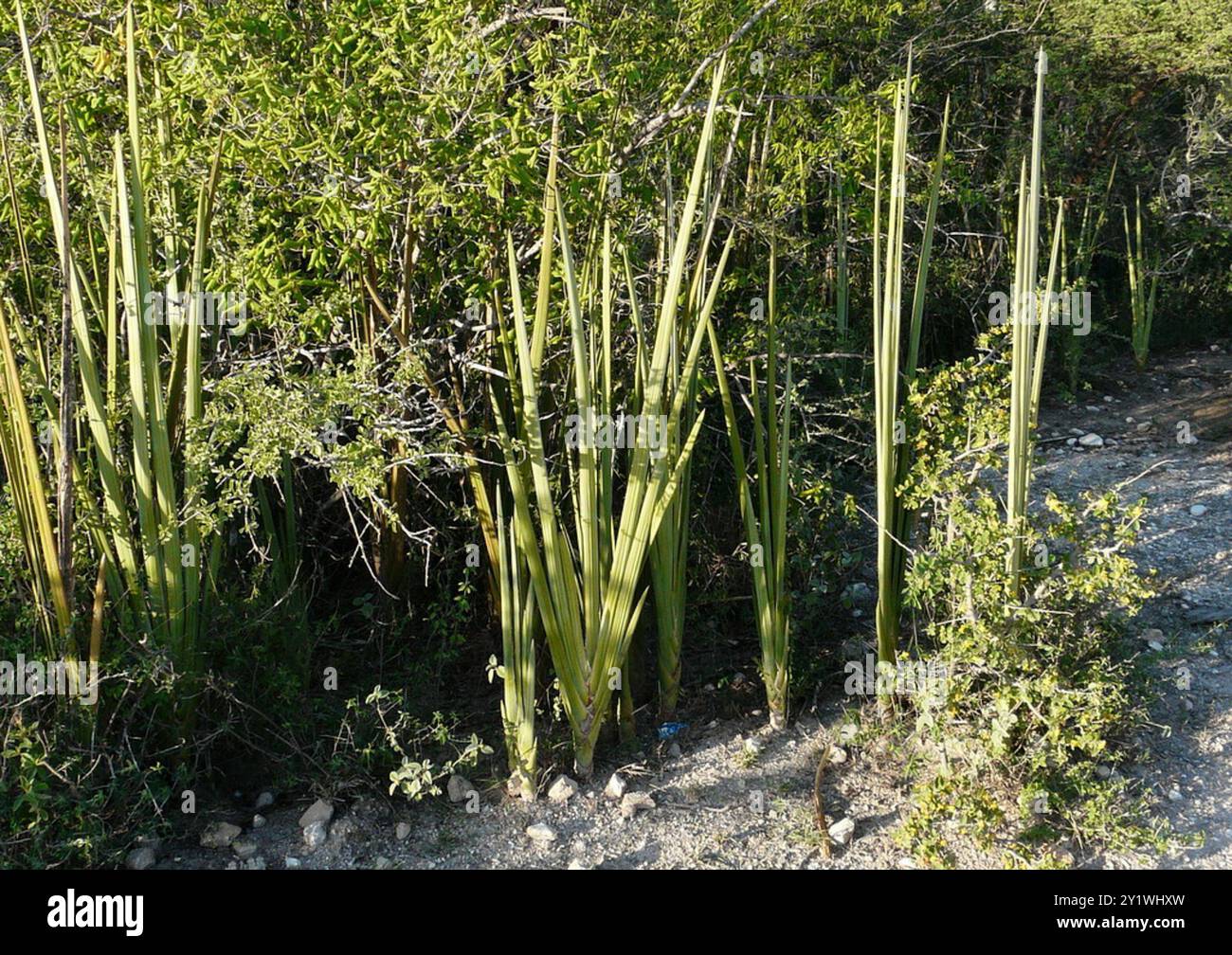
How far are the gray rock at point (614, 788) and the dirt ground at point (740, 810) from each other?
29 millimetres

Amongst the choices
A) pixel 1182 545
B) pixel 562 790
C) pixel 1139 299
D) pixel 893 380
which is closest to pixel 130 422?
pixel 562 790

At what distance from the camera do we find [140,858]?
302 centimetres

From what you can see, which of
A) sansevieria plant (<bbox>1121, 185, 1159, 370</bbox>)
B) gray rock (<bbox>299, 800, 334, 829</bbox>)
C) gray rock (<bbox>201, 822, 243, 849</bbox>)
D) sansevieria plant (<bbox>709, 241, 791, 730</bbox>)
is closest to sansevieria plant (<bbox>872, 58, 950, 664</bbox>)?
sansevieria plant (<bbox>709, 241, 791, 730</bbox>)

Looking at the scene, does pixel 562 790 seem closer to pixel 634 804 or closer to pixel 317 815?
pixel 634 804

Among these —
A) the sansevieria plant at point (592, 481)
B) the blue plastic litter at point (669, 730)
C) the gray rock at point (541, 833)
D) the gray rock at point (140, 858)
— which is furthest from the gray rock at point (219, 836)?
the blue plastic litter at point (669, 730)

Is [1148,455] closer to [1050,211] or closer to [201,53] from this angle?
[1050,211]

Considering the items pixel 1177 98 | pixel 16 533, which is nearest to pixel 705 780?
pixel 16 533

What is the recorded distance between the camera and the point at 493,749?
360 centimetres

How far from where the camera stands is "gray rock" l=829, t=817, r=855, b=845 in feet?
10.5

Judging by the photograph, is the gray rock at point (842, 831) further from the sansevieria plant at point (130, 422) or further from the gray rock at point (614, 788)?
the sansevieria plant at point (130, 422)

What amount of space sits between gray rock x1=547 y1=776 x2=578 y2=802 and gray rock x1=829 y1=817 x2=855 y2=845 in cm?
73

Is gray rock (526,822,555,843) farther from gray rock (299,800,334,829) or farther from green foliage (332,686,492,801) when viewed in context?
gray rock (299,800,334,829)

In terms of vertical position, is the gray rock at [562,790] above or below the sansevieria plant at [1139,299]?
below

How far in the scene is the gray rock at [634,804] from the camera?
10.8ft
